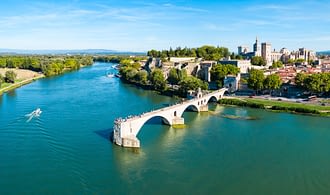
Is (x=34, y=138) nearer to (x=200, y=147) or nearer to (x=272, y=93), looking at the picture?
(x=200, y=147)

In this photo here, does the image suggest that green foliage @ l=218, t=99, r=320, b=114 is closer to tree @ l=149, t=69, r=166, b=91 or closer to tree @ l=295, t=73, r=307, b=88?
tree @ l=295, t=73, r=307, b=88

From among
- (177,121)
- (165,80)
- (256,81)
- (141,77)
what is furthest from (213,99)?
(141,77)

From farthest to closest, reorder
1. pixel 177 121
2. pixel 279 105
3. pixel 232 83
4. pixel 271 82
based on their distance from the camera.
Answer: pixel 232 83
pixel 271 82
pixel 279 105
pixel 177 121

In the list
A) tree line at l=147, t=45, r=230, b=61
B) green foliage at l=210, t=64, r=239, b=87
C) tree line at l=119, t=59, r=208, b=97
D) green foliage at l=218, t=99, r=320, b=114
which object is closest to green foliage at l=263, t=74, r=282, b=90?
green foliage at l=218, t=99, r=320, b=114

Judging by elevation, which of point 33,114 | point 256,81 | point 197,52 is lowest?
point 33,114

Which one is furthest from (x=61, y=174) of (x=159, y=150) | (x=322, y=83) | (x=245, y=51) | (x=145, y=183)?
(x=245, y=51)

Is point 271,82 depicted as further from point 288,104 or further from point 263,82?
point 288,104
